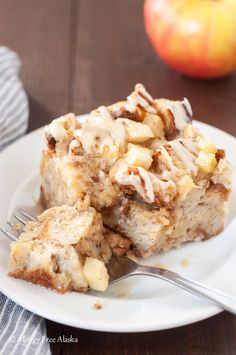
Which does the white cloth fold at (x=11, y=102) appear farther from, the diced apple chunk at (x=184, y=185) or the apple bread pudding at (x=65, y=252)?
the diced apple chunk at (x=184, y=185)

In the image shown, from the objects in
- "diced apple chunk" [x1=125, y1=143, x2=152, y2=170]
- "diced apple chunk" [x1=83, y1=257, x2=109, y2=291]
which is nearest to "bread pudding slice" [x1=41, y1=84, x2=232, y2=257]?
"diced apple chunk" [x1=125, y1=143, x2=152, y2=170]

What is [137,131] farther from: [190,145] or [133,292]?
[133,292]

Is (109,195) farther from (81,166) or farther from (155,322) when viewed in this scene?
(155,322)

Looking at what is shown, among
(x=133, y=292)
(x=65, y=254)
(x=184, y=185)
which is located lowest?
(x=133, y=292)

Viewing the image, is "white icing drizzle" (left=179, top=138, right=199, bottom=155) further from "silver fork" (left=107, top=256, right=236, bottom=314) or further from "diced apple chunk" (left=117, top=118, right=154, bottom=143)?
"silver fork" (left=107, top=256, right=236, bottom=314)

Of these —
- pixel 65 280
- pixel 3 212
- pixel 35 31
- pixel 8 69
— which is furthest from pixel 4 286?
pixel 35 31

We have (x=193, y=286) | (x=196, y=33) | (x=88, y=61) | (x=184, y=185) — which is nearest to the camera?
(x=193, y=286)

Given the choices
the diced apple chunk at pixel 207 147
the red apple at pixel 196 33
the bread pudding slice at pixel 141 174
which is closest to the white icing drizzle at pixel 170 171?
the bread pudding slice at pixel 141 174

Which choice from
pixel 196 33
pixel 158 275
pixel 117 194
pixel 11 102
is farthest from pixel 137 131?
pixel 196 33
